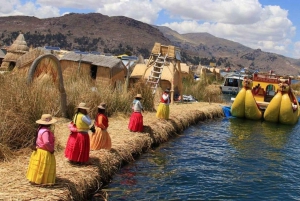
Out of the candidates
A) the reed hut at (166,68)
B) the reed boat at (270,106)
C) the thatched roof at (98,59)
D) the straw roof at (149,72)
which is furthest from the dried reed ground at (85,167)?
the thatched roof at (98,59)

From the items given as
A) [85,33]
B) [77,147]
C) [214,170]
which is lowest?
[214,170]

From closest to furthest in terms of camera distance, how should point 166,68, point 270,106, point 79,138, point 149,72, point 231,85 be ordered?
1. point 79,138
2. point 270,106
3. point 149,72
4. point 166,68
5. point 231,85

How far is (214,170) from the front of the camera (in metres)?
10.1

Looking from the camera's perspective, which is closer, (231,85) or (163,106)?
(163,106)

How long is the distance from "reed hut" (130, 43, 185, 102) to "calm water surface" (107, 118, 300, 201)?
4.80 metres

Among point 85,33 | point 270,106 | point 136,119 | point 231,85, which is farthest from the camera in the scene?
point 85,33

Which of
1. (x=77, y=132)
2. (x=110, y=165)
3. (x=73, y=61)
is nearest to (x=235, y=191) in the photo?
(x=110, y=165)

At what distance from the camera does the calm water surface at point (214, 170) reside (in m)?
8.30

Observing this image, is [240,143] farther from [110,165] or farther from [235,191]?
[110,165]

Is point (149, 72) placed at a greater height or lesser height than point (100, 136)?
greater

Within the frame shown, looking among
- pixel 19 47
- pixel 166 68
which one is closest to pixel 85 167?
pixel 166 68

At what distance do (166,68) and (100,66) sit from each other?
3.58m

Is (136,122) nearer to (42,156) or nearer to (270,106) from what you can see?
(42,156)

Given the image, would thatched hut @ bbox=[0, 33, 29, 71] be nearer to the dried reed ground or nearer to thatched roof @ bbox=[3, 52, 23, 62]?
thatched roof @ bbox=[3, 52, 23, 62]
